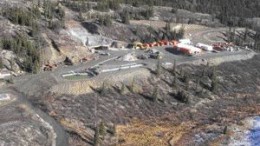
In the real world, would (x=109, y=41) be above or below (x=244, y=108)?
above

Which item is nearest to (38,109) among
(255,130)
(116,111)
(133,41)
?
(116,111)

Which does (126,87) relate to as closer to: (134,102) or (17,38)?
(134,102)

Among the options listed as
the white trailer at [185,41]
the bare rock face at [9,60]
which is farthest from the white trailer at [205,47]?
the bare rock face at [9,60]

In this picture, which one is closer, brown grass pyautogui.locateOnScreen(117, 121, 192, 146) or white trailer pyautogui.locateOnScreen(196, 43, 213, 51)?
brown grass pyautogui.locateOnScreen(117, 121, 192, 146)

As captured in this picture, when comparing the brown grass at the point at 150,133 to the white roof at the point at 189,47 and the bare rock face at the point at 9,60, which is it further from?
the white roof at the point at 189,47

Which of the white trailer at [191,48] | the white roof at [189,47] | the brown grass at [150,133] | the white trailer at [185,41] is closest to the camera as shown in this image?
the brown grass at [150,133]

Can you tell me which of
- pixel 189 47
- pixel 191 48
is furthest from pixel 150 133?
pixel 189 47

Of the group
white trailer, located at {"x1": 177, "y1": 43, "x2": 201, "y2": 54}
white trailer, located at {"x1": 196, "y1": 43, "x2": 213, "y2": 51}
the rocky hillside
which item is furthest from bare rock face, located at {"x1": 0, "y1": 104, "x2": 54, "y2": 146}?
white trailer, located at {"x1": 196, "y1": 43, "x2": 213, "y2": 51}

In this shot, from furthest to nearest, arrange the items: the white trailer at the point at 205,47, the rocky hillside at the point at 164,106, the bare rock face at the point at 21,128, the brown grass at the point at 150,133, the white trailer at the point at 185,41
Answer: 1. the white trailer at the point at 185,41
2. the white trailer at the point at 205,47
3. the rocky hillside at the point at 164,106
4. the brown grass at the point at 150,133
5. the bare rock face at the point at 21,128

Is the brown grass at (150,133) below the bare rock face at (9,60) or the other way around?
below

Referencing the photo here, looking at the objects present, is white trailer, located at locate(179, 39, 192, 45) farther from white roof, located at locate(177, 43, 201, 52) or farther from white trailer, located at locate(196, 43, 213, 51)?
white roof, located at locate(177, 43, 201, 52)

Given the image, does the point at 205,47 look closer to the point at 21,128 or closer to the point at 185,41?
the point at 185,41
